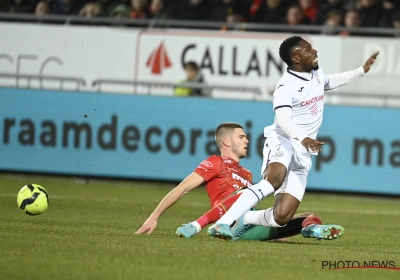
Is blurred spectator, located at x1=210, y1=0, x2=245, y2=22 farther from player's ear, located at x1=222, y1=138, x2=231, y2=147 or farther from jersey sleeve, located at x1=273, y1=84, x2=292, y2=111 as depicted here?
jersey sleeve, located at x1=273, y1=84, x2=292, y2=111

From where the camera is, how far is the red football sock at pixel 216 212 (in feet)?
28.4

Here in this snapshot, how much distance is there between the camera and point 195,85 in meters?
16.8

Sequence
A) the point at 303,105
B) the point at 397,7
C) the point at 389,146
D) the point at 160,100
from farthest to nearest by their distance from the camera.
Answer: the point at 397,7 < the point at 160,100 < the point at 389,146 < the point at 303,105

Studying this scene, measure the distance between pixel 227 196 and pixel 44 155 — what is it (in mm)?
8700

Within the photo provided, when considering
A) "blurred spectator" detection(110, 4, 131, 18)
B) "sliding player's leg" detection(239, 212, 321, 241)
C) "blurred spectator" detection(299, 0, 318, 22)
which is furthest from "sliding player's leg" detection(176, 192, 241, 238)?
"blurred spectator" detection(110, 4, 131, 18)

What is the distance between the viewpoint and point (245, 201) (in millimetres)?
8234

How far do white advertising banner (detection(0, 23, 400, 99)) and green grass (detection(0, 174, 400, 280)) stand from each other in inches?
146

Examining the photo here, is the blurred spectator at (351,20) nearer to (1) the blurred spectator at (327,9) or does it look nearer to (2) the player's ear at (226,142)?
(1) the blurred spectator at (327,9)

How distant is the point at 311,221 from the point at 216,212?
37.2 inches

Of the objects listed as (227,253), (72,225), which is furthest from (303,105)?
(72,225)

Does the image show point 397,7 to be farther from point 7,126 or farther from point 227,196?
point 227,196

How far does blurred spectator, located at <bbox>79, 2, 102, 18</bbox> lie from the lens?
18.5 metres

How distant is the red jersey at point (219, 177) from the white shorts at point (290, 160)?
0.50 m

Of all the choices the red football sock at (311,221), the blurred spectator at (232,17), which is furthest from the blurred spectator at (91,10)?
the red football sock at (311,221)
